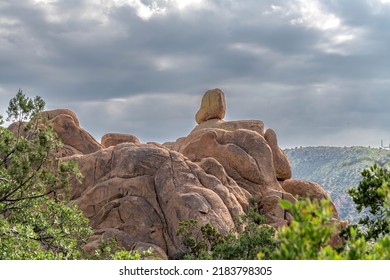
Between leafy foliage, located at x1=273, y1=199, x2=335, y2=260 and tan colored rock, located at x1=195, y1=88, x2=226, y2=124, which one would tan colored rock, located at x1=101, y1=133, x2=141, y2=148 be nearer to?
tan colored rock, located at x1=195, y1=88, x2=226, y2=124

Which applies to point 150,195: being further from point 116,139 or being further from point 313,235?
point 313,235

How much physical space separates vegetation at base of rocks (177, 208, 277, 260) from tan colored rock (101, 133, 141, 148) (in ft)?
79.4

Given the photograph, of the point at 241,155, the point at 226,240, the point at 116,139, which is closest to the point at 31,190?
the point at 226,240

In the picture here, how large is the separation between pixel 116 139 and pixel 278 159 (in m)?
17.4

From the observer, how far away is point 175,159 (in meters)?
43.1

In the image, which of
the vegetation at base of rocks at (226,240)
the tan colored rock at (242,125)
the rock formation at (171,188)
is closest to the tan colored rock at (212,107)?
the tan colored rock at (242,125)

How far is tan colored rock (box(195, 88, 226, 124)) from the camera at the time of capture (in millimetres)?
68250

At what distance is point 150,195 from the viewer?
40969 millimetres

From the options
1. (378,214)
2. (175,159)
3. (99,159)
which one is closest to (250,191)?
(175,159)

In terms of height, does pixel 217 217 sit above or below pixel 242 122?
below

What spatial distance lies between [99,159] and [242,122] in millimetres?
21722
